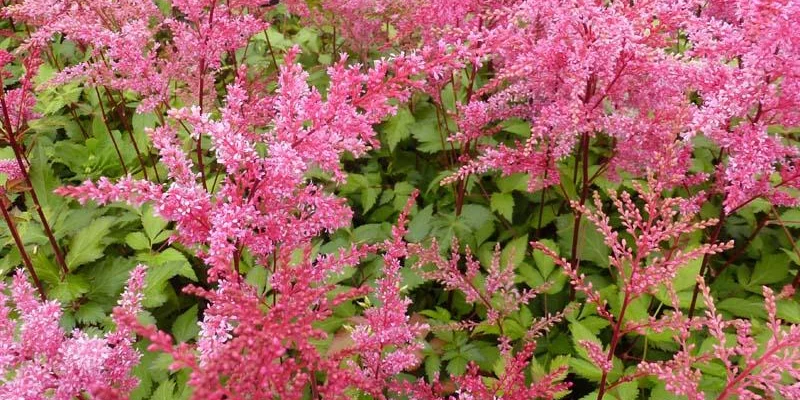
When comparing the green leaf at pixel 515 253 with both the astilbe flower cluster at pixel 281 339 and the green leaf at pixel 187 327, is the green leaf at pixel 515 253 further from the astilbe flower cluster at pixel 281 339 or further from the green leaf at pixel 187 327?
the green leaf at pixel 187 327

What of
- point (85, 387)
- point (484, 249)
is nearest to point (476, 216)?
point (484, 249)

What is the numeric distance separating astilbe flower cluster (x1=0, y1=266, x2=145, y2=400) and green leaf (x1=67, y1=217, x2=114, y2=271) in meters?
1.07

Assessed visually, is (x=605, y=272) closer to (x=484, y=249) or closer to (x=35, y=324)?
(x=484, y=249)

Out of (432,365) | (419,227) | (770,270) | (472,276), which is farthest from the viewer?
(419,227)

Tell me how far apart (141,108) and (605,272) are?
2.91 meters

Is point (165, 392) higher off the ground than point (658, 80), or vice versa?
point (658, 80)

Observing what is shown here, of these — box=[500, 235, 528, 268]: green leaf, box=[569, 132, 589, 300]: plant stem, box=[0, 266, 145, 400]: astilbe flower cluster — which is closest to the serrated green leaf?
box=[569, 132, 589, 300]: plant stem

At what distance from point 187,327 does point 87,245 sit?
0.71 metres

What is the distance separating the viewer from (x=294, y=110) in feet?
6.04

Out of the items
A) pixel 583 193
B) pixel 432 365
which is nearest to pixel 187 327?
pixel 432 365

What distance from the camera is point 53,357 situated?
178cm

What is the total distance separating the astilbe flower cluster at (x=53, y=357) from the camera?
1.68 meters

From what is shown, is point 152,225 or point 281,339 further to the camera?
point 152,225

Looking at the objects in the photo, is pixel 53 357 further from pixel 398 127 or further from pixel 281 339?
pixel 398 127
